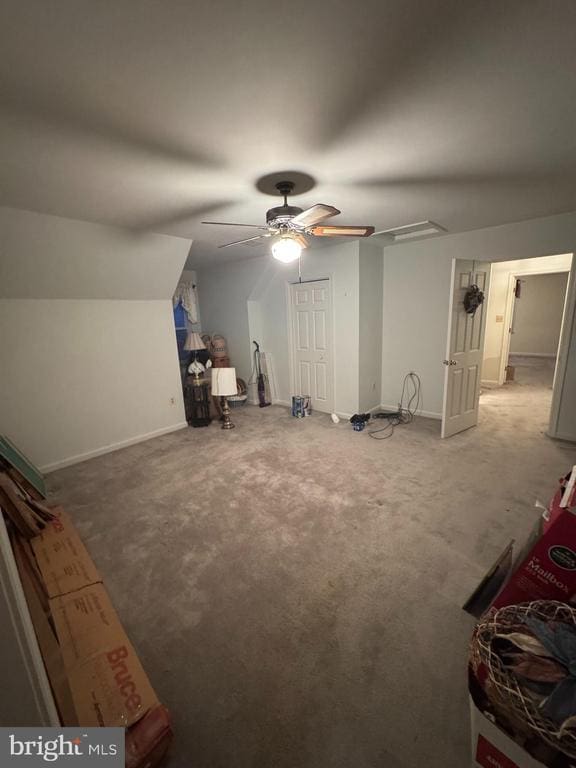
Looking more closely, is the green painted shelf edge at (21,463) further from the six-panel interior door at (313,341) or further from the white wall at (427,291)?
the white wall at (427,291)

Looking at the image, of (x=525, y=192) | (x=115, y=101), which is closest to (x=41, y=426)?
(x=115, y=101)

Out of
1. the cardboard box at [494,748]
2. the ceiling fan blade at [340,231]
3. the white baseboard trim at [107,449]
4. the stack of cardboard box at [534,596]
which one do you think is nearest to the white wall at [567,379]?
the ceiling fan blade at [340,231]

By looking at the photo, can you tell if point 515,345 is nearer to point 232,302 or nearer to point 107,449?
point 232,302

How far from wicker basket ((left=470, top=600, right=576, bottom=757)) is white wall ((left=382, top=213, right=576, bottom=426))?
361 centimetres

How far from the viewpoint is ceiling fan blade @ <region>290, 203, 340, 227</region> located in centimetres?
187

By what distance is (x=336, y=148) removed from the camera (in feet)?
5.83

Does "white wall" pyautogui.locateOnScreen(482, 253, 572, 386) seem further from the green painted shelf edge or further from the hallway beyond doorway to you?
the green painted shelf edge

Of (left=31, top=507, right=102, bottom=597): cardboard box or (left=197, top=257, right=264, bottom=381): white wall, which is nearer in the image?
(left=31, top=507, right=102, bottom=597): cardboard box

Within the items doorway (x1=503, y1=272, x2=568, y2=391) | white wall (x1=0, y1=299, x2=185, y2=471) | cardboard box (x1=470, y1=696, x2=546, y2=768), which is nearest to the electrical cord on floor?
white wall (x1=0, y1=299, x2=185, y2=471)

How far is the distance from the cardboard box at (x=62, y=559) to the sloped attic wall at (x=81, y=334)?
1.51 meters

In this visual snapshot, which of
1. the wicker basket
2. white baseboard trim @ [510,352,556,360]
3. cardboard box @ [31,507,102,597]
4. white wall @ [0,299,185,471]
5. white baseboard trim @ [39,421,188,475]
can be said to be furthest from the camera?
white baseboard trim @ [510,352,556,360]

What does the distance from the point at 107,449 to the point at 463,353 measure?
14.7 feet

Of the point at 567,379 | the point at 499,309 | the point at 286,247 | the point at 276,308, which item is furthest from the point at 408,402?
the point at 286,247

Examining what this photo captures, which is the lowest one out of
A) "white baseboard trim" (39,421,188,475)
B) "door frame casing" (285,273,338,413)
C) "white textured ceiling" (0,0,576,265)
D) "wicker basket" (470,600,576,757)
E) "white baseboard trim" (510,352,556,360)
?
"white baseboard trim" (39,421,188,475)
